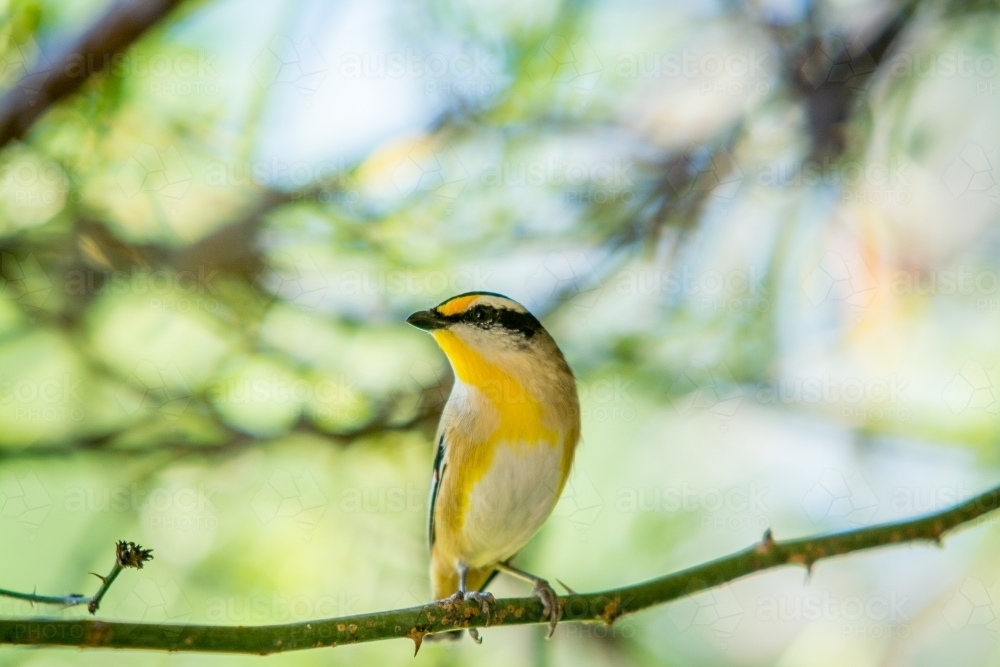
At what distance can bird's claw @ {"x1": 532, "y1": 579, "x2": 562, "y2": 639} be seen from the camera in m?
3.45

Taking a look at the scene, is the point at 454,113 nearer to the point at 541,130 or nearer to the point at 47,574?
the point at 541,130

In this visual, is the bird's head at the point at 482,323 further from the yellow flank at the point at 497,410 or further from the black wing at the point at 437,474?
the black wing at the point at 437,474

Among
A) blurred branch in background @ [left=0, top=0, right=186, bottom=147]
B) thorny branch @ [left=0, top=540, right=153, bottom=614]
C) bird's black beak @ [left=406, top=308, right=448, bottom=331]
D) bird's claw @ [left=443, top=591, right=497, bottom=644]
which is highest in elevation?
blurred branch in background @ [left=0, top=0, right=186, bottom=147]

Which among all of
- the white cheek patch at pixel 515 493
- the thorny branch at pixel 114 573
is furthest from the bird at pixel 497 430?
the thorny branch at pixel 114 573

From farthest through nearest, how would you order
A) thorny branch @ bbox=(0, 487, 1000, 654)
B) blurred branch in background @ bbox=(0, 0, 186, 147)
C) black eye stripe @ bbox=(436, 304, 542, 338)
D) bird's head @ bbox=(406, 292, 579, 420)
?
1. black eye stripe @ bbox=(436, 304, 542, 338)
2. bird's head @ bbox=(406, 292, 579, 420)
3. blurred branch in background @ bbox=(0, 0, 186, 147)
4. thorny branch @ bbox=(0, 487, 1000, 654)

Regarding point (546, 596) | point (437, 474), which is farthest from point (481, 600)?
point (437, 474)

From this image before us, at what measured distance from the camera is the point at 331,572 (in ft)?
16.5

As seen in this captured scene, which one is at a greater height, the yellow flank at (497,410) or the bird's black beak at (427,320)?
the bird's black beak at (427,320)

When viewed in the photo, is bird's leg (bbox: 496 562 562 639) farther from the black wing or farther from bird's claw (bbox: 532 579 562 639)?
the black wing

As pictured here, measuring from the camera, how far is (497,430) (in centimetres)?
407

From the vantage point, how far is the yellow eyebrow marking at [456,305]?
4258 mm

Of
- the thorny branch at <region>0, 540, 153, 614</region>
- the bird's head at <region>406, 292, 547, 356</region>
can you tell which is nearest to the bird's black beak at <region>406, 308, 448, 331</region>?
the bird's head at <region>406, 292, 547, 356</region>

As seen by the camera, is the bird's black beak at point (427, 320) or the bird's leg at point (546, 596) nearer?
the bird's leg at point (546, 596)

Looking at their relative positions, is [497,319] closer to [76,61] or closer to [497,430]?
[497,430]
